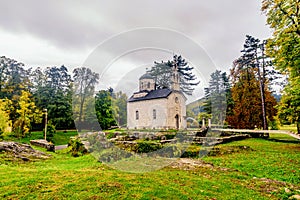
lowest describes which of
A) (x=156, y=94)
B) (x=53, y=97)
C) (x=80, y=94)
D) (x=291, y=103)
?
(x=291, y=103)

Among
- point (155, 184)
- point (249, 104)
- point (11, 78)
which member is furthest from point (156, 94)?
point (11, 78)

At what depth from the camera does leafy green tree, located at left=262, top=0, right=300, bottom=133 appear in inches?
357

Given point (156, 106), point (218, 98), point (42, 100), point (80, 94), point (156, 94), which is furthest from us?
point (218, 98)

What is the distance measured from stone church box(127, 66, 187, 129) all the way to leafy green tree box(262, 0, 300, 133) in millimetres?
13308

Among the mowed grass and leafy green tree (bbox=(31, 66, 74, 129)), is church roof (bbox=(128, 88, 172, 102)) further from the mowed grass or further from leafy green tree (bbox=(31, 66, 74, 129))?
the mowed grass

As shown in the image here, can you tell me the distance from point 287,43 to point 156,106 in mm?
16496

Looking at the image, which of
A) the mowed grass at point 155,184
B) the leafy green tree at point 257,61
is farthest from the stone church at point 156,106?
the mowed grass at point 155,184

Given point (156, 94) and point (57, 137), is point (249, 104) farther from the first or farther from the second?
point (57, 137)

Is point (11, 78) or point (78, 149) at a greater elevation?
point (11, 78)

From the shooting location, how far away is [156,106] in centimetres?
2416

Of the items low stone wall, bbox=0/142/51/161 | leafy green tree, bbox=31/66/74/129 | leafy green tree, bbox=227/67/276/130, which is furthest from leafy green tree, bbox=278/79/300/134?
leafy green tree, bbox=31/66/74/129

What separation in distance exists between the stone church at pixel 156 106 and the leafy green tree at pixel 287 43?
1331cm

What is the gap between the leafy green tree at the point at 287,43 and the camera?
908cm

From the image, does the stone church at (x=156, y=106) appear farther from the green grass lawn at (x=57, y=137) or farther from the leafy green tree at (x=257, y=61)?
the green grass lawn at (x=57, y=137)
